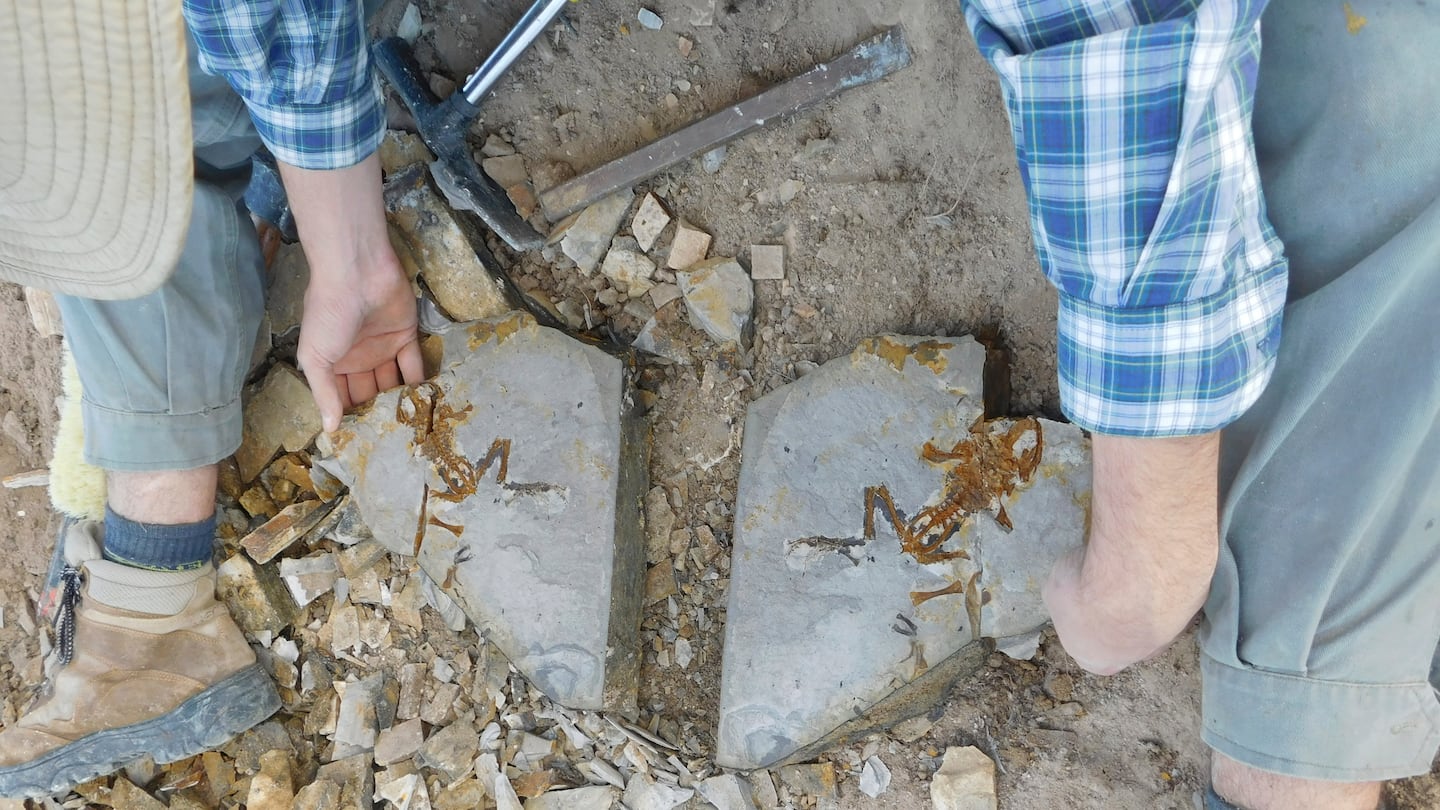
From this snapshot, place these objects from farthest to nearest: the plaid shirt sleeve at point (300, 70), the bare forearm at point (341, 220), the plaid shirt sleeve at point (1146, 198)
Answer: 1. the bare forearm at point (341, 220)
2. the plaid shirt sleeve at point (300, 70)
3. the plaid shirt sleeve at point (1146, 198)

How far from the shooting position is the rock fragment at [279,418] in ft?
7.66

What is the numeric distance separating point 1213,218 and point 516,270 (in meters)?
1.66

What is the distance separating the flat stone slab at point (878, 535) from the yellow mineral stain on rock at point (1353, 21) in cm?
87

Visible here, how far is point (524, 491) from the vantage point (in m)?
2.20

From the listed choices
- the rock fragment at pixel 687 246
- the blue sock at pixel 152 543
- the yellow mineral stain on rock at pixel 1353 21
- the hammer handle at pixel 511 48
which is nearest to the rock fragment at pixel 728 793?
the rock fragment at pixel 687 246

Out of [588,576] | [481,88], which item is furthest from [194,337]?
A: [588,576]

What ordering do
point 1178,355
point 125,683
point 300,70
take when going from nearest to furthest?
point 1178,355, point 300,70, point 125,683

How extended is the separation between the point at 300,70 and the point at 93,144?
0.49 m

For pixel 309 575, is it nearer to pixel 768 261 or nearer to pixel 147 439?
pixel 147 439

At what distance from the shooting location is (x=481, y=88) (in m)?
2.23

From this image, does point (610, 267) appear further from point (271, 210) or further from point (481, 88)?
point (271, 210)

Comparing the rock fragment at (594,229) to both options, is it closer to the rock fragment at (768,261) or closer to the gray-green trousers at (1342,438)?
the rock fragment at (768,261)

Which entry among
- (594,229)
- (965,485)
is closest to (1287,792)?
(965,485)

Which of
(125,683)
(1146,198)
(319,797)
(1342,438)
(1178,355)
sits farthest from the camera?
(319,797)
